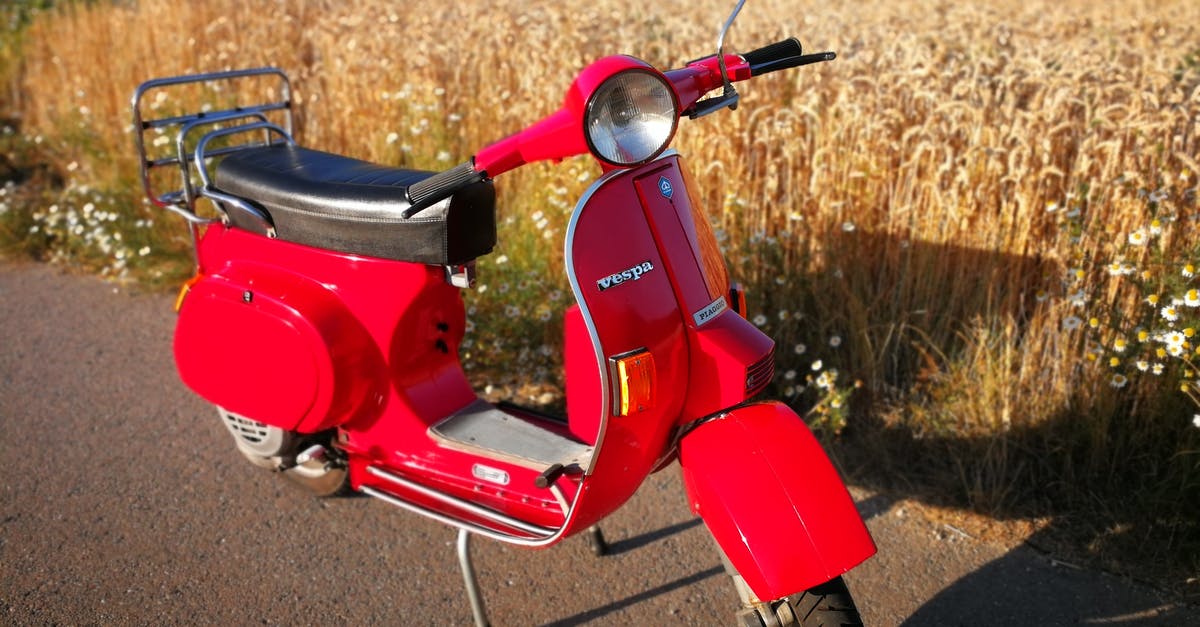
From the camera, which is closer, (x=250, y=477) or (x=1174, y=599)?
(x=1174, y=599)

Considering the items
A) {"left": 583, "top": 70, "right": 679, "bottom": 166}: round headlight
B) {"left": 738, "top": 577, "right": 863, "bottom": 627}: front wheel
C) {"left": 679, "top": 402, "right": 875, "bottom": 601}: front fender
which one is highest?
{"left": 583, "top": 70, "right": 679, "bottom": 166}: round headlight

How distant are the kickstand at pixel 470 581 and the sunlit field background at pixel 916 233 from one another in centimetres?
139

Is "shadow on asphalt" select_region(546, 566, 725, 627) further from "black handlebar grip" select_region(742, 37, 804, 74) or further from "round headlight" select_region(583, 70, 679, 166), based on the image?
"black handlebar grip" select_region(742, 37, 804, 74)

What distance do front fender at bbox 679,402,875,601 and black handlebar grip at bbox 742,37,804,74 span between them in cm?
85

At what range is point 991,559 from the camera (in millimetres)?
3072

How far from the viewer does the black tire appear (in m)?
2.17

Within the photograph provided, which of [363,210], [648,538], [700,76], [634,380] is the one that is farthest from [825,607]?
[363,210]

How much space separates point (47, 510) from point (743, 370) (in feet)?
7.89

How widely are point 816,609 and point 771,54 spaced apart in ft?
4.30

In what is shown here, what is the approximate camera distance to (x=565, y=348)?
2.65 metres

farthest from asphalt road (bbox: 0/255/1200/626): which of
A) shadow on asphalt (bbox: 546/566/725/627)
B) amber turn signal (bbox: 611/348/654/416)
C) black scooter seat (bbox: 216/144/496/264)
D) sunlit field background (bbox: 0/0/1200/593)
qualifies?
black scooter seat (bbox: 216/144/496/264)

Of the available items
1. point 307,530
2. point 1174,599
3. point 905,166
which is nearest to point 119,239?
point 307,530

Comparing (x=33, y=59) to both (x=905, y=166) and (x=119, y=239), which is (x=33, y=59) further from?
(x=905, y=166)

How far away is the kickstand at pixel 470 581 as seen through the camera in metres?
2.65
